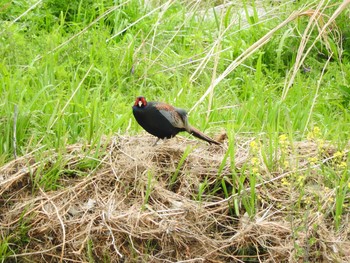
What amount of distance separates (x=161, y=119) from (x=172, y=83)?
72.6 inches

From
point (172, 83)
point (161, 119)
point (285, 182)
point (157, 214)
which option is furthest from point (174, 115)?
point (172, 83)

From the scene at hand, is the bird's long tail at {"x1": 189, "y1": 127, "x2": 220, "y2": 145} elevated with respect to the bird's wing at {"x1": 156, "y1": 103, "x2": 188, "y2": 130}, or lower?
lower

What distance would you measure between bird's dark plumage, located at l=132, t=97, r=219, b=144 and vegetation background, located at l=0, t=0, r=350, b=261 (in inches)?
10.6

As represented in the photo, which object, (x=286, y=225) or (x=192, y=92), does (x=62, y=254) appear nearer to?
(x=286, y=225)

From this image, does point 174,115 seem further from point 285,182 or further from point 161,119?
point 285,182

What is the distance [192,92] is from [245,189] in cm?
198

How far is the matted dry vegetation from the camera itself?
535 centimetres

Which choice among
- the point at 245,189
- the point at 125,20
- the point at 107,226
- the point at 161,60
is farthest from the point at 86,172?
the point at 125,20

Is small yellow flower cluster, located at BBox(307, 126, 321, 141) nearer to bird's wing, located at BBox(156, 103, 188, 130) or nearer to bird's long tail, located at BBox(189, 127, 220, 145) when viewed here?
bird's long tail, located at BBox(189, 127, 220, 145)

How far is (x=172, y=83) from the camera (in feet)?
25.3

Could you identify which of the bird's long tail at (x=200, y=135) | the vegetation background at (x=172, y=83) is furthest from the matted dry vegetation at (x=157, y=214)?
the bird's long tail at (x=200, y=135)

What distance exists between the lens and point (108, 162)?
5848 millimetres

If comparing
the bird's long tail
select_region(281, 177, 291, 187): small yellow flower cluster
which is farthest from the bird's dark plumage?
select_region(281, 177, 291, 187): small yellow flower cluster

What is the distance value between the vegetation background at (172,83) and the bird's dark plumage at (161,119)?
27 cm
